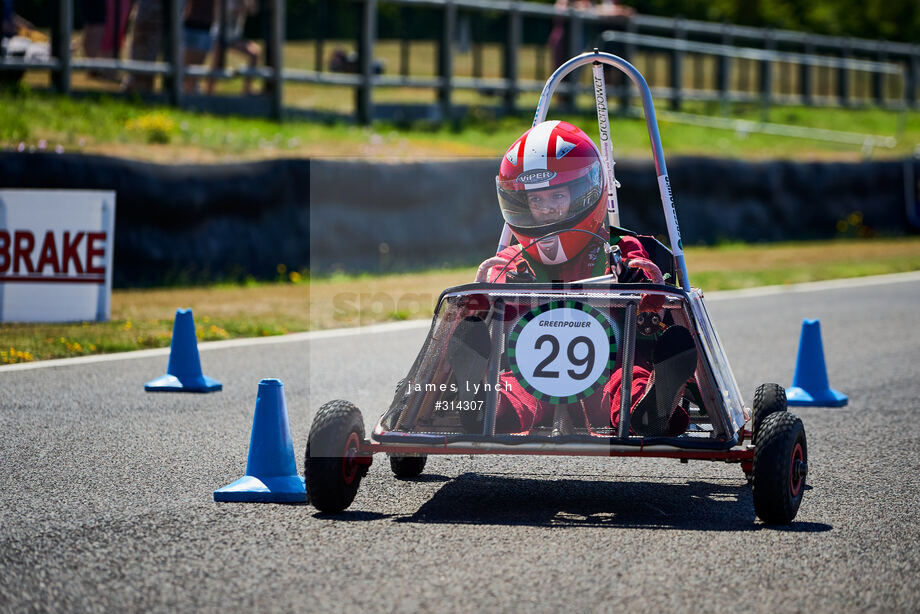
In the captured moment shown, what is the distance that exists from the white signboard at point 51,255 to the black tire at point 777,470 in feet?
22.8

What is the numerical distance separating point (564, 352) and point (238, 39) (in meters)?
14.0

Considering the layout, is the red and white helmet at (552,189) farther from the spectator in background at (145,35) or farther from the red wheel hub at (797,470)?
the spectator in background at (145,35)

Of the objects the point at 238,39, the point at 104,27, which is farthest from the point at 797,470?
the point at 238,39

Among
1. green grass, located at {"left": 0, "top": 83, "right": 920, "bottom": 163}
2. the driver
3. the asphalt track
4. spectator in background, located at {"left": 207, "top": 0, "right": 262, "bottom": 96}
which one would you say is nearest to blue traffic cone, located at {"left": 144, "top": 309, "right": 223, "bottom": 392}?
the asphalt track

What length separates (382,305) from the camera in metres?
13.5

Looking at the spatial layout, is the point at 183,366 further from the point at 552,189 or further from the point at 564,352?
the point at 564,352

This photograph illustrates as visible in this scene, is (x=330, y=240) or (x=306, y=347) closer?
(x=306, y=347)

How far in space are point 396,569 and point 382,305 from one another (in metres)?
8.83

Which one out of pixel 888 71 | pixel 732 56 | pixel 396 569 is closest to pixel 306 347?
pixel 396 569

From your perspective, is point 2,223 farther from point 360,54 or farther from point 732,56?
point 732,56

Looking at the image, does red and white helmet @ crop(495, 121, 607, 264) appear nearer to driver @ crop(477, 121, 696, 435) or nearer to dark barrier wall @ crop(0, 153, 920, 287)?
driver @ crop(477, 121, 696, 435)

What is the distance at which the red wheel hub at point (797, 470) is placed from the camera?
5445 mm

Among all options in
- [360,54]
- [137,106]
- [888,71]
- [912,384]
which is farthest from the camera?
[888,71]

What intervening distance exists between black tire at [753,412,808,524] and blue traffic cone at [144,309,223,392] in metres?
4.36
